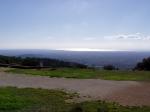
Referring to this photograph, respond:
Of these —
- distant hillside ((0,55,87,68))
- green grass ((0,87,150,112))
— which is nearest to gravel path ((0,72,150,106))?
green grass ((0,87,150,112))

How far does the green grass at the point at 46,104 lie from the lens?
10625mm

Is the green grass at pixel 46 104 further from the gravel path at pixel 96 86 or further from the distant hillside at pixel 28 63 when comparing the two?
the distant hillside at pixel 28 63

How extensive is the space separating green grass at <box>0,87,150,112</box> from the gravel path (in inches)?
38.7

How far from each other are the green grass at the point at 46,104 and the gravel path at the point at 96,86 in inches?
38.7

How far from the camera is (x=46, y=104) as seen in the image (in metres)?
11.6

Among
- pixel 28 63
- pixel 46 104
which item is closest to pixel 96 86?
pixel 46 104

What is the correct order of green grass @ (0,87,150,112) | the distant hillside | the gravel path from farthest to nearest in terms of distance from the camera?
the distant hillside, the gravel path, green grass @ (0,87,150,112)

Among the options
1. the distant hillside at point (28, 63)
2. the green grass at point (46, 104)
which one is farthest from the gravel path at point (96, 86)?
the distant hillside at point (28, 63)

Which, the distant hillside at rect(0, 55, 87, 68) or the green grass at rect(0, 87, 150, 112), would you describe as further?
the distant hillside at rect(0, 55, 87, 68)

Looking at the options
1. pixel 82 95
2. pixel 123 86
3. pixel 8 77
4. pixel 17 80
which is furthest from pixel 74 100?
pixel 8 77

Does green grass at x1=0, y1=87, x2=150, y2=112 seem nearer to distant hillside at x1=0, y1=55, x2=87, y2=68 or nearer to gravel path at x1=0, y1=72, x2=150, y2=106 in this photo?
gravel path at x1=0, y1=72, x2=150, y2=106

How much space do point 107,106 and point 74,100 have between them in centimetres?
168

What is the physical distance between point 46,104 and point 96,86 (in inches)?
209

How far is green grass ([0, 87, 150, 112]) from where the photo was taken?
10.6 metres
